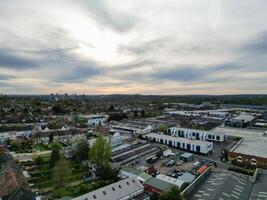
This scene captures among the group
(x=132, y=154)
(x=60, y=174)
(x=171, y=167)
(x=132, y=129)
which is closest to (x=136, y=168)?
(x=132, y=154)

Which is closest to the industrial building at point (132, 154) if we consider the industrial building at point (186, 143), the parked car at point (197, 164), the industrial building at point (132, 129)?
the industrial building at point (186, 143)

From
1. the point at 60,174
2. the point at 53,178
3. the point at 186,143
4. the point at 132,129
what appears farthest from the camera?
the point at 132,129

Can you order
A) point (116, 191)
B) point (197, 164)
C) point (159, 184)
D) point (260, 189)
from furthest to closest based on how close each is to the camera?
point (197, 164) → point (260, 189) → point (159, 184) → point (116, 191)

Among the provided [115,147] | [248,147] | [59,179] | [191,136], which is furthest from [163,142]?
[59,179]

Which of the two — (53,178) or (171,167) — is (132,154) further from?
(53,178)

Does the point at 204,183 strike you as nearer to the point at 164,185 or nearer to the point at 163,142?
the point at 164,185
